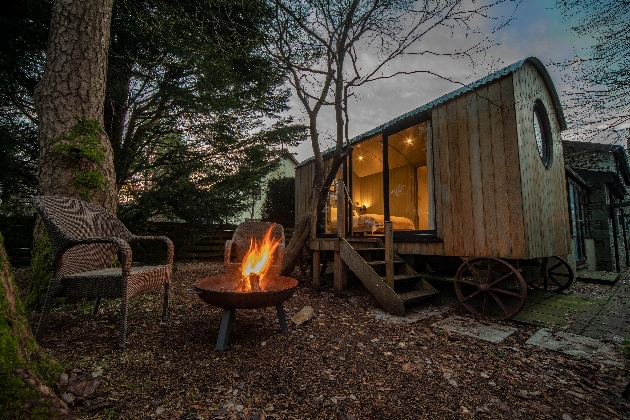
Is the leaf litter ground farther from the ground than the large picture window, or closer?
closer

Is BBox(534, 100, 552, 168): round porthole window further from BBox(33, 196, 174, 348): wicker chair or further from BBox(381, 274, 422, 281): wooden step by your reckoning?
BBox(33, 196, 174, 348): wicker chair

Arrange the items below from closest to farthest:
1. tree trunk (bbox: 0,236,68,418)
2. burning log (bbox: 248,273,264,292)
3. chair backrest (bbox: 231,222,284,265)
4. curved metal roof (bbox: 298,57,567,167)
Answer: tree trunk (bbox: 0,236,68,418) → burning log (bbox: 248,273,264,292) → curved metal roof (bbox: 298,57,567,167) → chair backrest (bbox: 231,222,284,265)

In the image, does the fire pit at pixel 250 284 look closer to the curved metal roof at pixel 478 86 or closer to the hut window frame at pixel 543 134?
the curved metal roof at pixel 478 86

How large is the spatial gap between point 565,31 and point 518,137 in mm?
1914

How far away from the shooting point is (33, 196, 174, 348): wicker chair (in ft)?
8.18

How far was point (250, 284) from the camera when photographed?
2.87 m

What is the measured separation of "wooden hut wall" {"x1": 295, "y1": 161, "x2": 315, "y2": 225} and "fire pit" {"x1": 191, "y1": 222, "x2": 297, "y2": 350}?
13.3ft

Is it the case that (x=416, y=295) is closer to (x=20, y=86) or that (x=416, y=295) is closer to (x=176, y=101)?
(x=176, y=101)

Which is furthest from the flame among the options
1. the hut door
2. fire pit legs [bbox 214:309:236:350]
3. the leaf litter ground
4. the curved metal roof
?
the hut door

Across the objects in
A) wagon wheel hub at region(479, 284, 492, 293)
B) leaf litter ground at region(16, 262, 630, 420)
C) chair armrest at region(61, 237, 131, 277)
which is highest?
chair armrest at region(61, 237, 131, 277)

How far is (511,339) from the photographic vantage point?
10.2 ft

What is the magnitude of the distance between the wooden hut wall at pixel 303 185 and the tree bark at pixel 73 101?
518 centimetres

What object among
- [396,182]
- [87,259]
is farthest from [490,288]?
[396,182]

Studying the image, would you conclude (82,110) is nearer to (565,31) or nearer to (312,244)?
(312,244)
